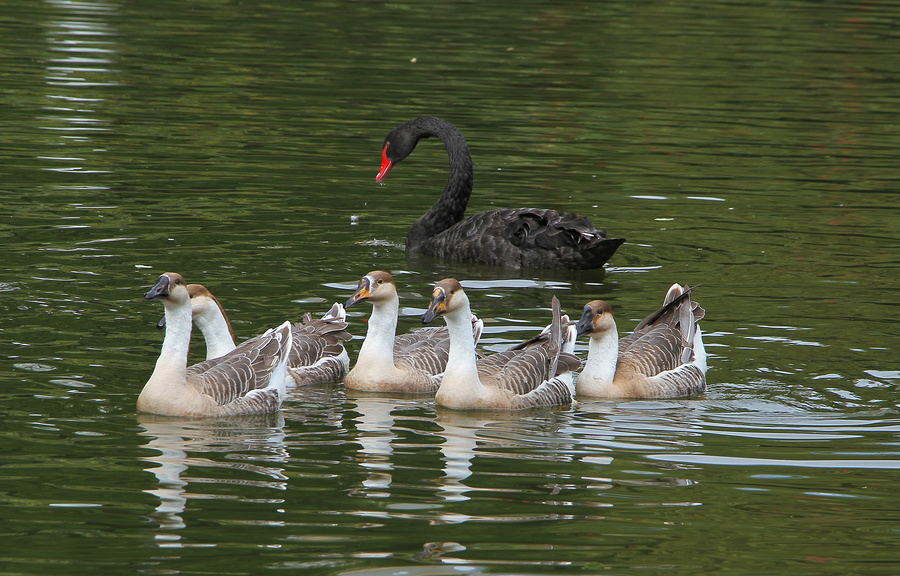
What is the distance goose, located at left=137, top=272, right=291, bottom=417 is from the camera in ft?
33.7

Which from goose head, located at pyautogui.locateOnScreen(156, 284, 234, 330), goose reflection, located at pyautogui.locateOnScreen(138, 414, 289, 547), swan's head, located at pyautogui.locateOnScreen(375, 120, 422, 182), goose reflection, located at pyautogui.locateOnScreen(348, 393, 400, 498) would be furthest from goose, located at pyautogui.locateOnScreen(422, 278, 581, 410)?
swan's head, located at pyautogui.locateOnScreen(375, 120, 422, 182)

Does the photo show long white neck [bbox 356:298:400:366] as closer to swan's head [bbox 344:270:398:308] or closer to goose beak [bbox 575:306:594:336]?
swan's head [bbox 344:270:398:308]

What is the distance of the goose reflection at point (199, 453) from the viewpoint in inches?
329

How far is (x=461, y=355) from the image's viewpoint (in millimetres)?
11055

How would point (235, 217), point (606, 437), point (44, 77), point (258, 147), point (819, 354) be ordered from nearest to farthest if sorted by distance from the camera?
1. point (606, 437)
2. point (819, 354)
3. point (235, 217)
4. point (258, 147)
5. point (44, 77)

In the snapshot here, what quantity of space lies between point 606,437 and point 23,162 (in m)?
12.9

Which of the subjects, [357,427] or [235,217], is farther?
[235,217]

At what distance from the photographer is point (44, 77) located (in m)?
27.0

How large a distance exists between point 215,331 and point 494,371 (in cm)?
246

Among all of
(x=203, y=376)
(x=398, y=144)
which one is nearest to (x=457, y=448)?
(x=203, y=376)

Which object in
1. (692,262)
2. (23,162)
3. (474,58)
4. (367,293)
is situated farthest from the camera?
(474,58)

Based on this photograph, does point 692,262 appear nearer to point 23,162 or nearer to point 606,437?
point 606,437

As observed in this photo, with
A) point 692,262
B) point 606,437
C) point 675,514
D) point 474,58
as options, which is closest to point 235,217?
point 692,262

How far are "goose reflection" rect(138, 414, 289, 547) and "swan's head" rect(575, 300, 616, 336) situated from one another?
8.85ft
